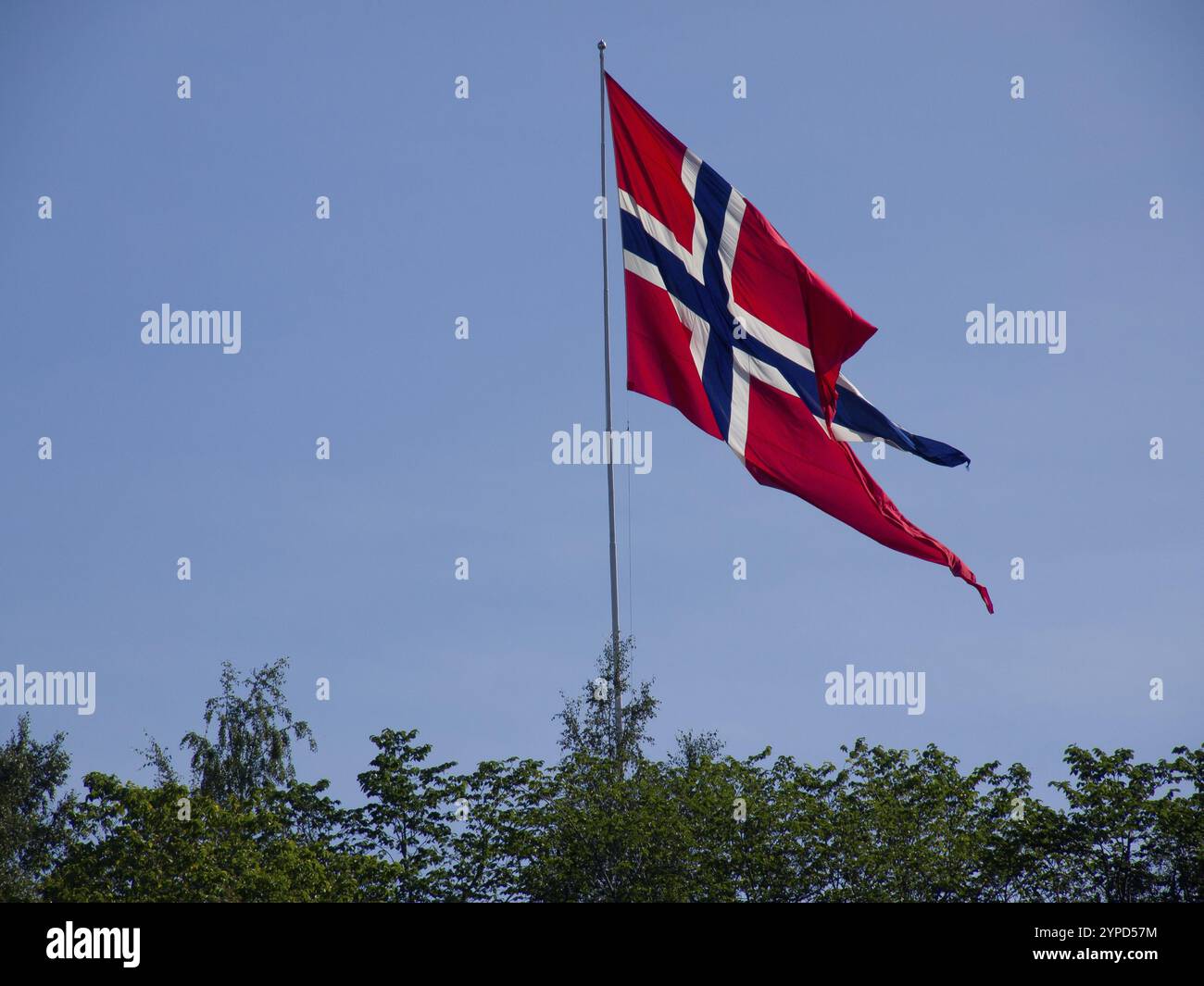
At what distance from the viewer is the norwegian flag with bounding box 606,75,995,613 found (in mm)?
26719

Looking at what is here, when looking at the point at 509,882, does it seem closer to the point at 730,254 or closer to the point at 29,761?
the point at 730,254

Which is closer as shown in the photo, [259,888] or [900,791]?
[259,888]

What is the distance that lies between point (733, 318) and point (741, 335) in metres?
0.37

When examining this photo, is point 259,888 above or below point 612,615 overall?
below

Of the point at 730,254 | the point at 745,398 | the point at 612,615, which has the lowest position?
the point at 612,615

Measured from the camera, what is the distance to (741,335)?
27.9 m

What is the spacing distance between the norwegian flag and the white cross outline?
0.02 m

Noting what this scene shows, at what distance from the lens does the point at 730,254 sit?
28.3 m

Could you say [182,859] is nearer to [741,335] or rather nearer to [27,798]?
[741,335]

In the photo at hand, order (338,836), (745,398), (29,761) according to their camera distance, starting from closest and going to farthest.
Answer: (745,398) → (338,836) → (29,761)

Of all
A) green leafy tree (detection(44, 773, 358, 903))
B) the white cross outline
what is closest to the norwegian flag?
the white cross outline

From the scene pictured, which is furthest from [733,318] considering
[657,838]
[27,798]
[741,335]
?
[27,798]
